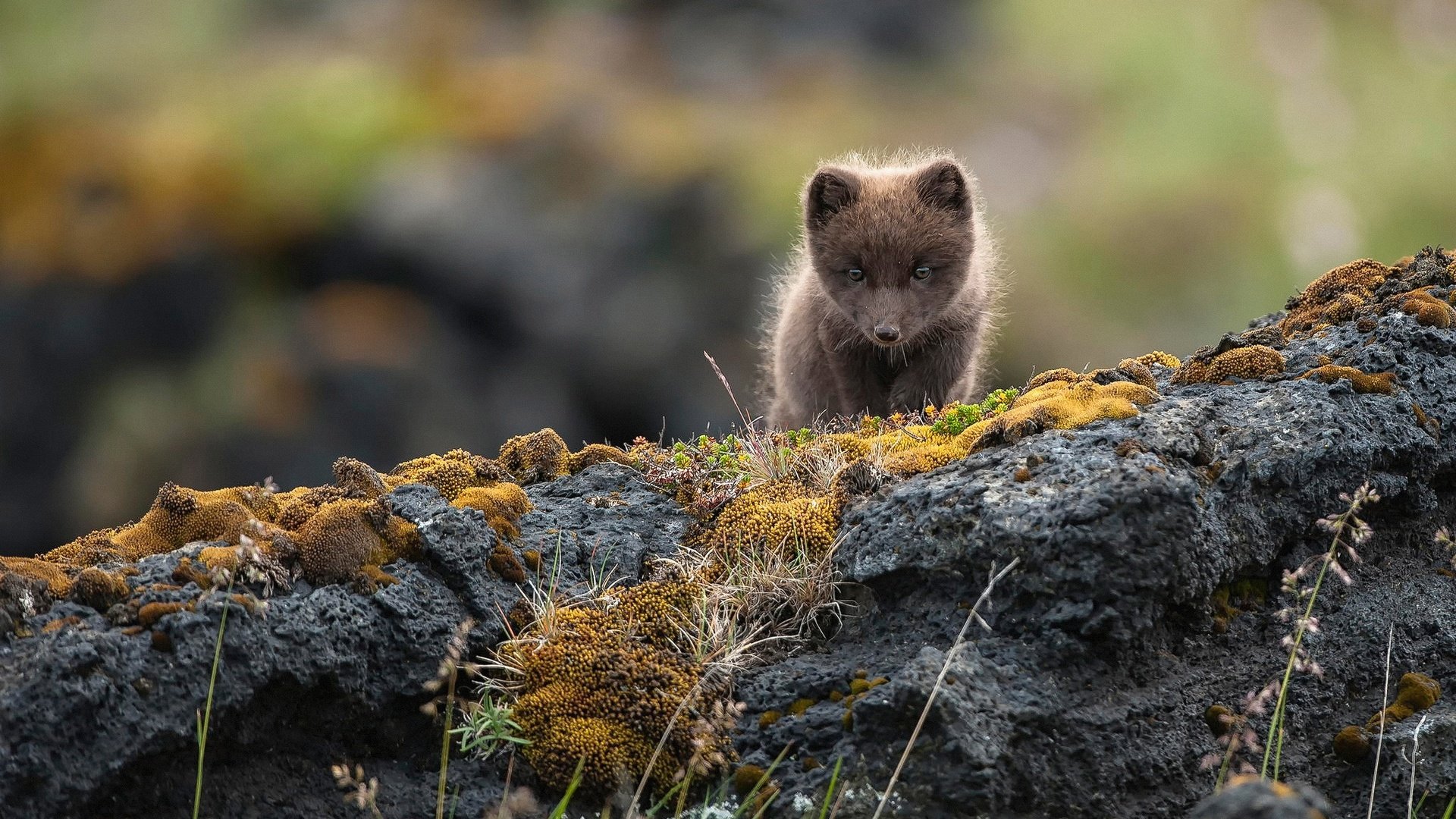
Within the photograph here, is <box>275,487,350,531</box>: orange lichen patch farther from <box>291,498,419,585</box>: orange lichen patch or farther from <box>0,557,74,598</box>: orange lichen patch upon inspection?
<box>0,557,74,598</box>: orange lichen patch

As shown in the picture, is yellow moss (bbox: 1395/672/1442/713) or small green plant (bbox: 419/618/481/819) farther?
yellow moss (bbox: 1395/672/1442/713)

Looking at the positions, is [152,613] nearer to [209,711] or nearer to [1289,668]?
[209,711]

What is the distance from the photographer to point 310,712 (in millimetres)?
3227

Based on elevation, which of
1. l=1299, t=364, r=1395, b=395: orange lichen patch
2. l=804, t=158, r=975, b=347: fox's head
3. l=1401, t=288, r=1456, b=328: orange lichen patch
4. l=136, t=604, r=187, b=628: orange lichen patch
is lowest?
l=136, t=604, r=187, b=628: orange lichen patch

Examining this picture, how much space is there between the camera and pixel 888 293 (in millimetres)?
6508

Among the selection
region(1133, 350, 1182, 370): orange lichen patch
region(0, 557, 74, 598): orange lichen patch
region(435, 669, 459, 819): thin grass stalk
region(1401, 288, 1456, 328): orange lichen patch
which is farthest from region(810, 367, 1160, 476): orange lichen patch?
region(0, 557, 74, 598): orange lichen patch

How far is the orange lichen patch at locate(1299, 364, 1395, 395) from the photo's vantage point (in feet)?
13.0

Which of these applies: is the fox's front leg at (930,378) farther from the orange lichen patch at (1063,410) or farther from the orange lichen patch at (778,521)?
the orange lichen patch at (778,521)

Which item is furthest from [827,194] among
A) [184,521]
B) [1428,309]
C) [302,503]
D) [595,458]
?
[184,521]

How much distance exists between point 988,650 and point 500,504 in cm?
164

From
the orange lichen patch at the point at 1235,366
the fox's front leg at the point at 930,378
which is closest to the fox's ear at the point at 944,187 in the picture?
the fox's front leg at the point at 930,378

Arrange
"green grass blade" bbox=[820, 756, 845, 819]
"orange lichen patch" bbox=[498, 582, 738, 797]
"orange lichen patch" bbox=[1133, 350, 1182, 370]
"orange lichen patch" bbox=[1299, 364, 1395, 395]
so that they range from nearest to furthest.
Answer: "green grass blade" bbox=[820, 756, 845, 819] < "orange lichen patch" bbox=[498, 582, 738, 797] < "orange lichen patch" bbox=[1299, 364, 1395, 395] < "orange lichen patch" bbox=[1133, 350, 1182, 370]

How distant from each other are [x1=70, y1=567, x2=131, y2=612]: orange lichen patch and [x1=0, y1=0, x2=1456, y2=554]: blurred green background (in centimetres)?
991

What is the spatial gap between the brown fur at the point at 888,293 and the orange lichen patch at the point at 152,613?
3.90 m
